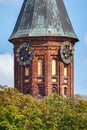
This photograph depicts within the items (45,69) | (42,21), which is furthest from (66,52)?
(42,21)

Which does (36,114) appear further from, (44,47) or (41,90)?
(44,47)

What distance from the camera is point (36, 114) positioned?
311ft

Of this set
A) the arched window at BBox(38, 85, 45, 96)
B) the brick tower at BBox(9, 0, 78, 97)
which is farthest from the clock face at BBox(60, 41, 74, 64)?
the arched window at BBox(38, 85, 45, 96)

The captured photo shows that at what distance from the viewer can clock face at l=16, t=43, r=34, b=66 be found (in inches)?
5477

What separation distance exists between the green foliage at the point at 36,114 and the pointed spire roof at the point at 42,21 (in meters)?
33.9

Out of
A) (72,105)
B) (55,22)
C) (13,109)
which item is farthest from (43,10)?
(13,109)

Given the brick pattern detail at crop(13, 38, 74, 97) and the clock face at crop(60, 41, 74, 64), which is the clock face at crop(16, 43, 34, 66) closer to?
the brick pattern detail at crop(13, 38, 74, 97)

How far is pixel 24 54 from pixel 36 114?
1766 inches

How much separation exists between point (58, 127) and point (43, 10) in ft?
137

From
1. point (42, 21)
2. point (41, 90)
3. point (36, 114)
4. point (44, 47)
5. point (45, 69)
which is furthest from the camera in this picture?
point (44, 47)

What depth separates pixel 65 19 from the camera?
140m

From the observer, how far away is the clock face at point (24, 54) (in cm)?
13912

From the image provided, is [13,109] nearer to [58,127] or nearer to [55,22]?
[58,127]

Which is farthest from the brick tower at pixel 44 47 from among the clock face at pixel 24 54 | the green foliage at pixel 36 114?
the green foliage at pixel 36 114
